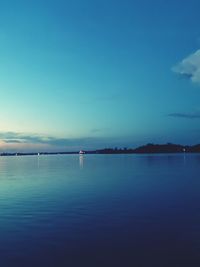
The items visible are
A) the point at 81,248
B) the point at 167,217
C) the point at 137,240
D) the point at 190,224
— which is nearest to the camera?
the point at 81,248

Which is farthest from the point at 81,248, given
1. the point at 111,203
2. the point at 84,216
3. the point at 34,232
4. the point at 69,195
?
the point at 69,195

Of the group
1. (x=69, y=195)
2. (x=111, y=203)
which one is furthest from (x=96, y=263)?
(x=69, y=195)

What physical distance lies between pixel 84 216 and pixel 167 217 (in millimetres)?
5946

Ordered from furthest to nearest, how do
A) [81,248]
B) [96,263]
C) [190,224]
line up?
1. [190,224]
2. [81,248]
3. [96,263]

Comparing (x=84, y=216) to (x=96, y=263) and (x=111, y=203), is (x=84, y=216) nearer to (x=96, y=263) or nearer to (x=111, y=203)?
(x=111, y=203)

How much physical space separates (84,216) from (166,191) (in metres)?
18.1

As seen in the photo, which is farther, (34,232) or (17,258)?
(34,232)

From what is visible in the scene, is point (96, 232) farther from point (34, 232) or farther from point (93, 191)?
point (93, 191)

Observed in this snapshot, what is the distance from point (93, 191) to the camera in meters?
42.9

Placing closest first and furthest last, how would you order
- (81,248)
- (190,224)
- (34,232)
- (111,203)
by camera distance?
(81,248), (34,232), (190,224), (111,203)

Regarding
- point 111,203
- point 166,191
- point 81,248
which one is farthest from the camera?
point 166,191

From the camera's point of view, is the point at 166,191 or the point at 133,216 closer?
the point at 133,216

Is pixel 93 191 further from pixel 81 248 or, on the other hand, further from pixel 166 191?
pixel 81 248

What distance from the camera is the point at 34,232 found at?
838 inches
